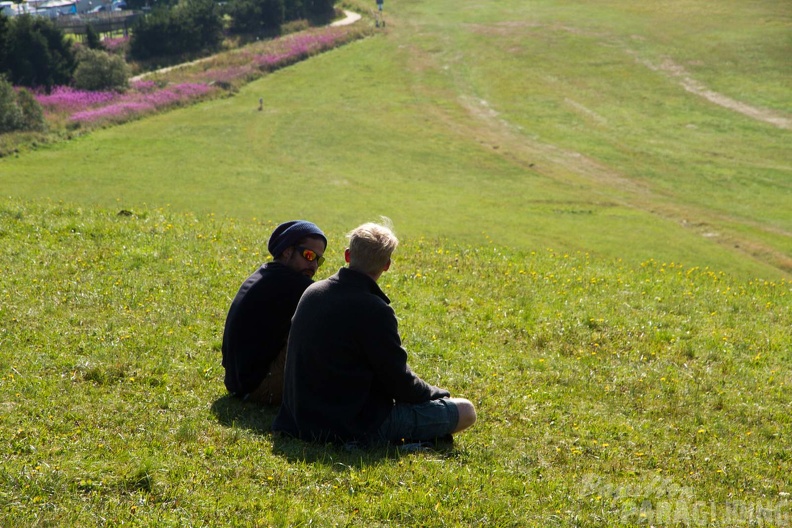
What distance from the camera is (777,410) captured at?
446 inches

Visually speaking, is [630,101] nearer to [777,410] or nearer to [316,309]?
[777,410]

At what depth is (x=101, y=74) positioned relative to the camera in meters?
69.4

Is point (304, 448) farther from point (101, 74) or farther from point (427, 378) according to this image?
point (101, 74)

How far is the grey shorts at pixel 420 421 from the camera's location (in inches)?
329

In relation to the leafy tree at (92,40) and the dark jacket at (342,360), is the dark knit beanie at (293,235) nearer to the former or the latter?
the dark jacket at (342,360)

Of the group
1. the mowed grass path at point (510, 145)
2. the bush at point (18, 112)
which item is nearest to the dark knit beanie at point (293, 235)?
the mowed grass path at point (510, 145)

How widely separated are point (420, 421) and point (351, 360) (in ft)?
3.49

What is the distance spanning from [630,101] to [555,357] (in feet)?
200

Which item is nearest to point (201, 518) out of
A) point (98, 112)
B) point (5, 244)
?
point (5, 244)

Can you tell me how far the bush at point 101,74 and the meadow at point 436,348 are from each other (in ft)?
78.4

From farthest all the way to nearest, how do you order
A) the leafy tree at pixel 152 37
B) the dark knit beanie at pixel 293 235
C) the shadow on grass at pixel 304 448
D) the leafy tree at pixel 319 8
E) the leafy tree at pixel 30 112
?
the leafy tree at pixel 319 8, the leafy tree at pixel 152 37, the leafy tree at pixel 30 112, the dark knit beanie at pixel 293 235, the shadow on grass at pixel 304 448

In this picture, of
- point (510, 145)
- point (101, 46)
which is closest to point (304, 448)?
point (510, 145)

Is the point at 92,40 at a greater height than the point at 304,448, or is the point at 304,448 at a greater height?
the point at 92,40

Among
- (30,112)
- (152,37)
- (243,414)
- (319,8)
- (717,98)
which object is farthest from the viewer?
(319,8)
